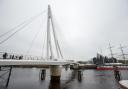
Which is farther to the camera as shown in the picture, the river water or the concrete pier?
the concrete pier

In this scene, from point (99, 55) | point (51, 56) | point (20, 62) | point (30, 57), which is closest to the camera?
point (20, 62)

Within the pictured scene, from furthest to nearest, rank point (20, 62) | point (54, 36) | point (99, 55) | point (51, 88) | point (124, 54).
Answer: point (99, 55) < point (124, 54) < point (54, 36) < point (51, 88) < point (20, 62)

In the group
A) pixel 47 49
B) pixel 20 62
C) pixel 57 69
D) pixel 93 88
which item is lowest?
pixel 93 88

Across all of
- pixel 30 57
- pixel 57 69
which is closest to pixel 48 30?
pixel 30 57

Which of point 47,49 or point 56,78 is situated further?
point 56,78

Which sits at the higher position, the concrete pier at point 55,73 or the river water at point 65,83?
the concrete pier at point 55,73

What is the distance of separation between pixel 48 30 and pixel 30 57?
772 centimetres

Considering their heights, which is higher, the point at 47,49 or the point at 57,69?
the point at 47,49

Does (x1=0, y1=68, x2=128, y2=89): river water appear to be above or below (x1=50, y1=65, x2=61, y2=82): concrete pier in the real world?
below

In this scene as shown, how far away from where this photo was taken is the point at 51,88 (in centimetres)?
1989

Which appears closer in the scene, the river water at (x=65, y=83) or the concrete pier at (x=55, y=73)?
the river water at (x=65, y=83)

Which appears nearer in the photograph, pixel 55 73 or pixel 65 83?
pixel 65 83

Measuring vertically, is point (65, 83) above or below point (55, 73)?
below

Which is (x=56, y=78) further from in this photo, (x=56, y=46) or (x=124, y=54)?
(x=124, y=54)
